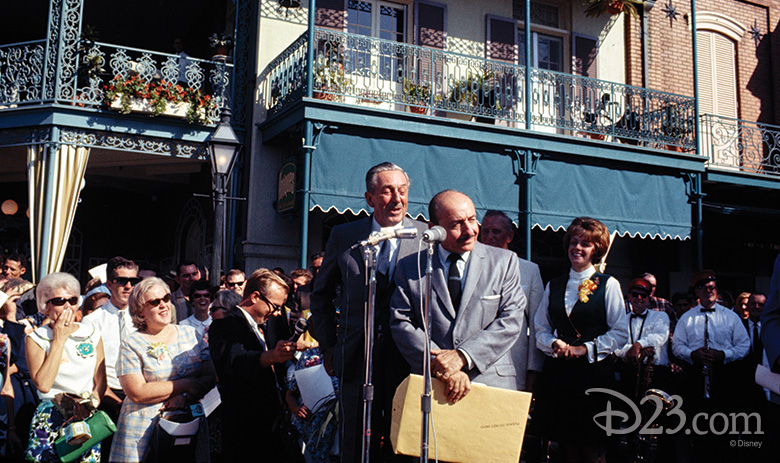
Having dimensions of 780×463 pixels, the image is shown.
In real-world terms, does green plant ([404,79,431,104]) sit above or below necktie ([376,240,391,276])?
above

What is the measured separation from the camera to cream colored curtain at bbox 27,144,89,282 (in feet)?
34.1

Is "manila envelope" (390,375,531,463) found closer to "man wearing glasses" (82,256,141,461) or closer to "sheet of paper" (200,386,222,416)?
"sheet of paper" (200,386,222,416)

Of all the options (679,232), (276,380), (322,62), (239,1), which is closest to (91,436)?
(276,380)

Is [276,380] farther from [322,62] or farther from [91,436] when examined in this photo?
[322,62]

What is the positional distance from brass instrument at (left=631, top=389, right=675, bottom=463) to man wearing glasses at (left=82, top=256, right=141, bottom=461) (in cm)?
412

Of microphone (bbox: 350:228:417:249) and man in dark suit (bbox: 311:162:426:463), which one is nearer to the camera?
microphone (bbox: 350:228:417:249)

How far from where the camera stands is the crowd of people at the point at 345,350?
3.73 m

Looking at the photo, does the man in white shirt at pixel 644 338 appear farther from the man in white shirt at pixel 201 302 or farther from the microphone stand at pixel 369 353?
the man in white shirt at pixel 201 302

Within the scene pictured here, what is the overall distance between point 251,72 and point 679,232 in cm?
819

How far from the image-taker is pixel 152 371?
3.97 meters

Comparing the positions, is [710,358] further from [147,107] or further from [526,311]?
[147,107]

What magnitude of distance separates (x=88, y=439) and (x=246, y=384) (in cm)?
97

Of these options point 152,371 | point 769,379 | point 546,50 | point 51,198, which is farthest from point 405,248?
point 546,50

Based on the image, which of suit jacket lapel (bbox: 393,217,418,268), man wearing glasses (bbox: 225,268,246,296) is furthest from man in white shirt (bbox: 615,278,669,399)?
man wearing glasses (bbox: 225,268,246,296)
